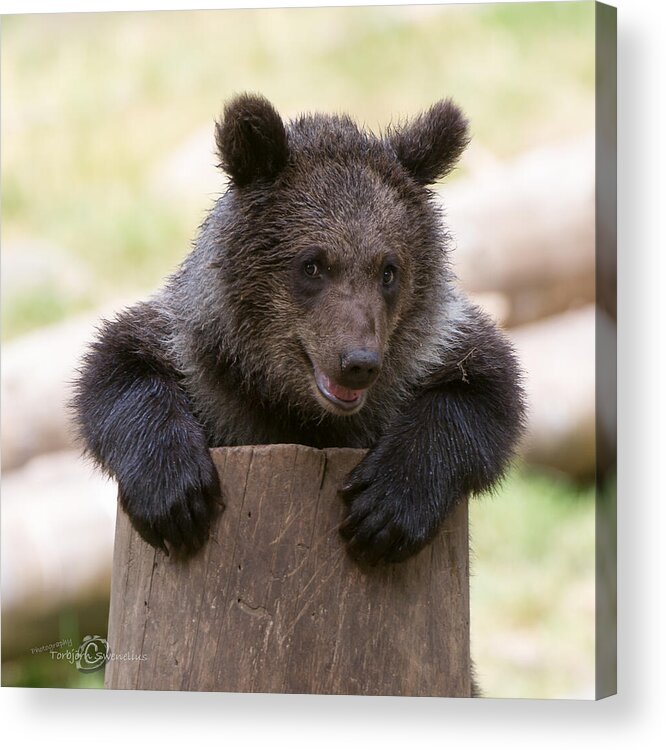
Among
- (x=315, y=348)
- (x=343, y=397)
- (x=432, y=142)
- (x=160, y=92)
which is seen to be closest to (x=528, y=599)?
(x=343, y=397)

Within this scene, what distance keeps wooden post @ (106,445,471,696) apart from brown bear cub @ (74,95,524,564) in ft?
0.33

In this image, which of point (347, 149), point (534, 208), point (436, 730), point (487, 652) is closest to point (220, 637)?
point (436, 730)

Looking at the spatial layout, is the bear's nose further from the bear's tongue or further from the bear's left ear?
the bear's left ear

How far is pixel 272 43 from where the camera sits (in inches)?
215

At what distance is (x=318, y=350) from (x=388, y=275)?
416 millimetres

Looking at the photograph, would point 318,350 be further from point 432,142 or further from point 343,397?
point 432,142

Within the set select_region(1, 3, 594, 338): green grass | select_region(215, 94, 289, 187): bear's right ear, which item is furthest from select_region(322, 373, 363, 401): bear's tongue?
select_region(1, 3, 594, 338): green grass

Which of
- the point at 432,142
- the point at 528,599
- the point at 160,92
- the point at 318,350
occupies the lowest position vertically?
the point at 528,599

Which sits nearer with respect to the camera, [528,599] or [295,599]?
[295,599]

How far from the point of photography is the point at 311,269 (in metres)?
4.60

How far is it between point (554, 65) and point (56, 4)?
2.20 m

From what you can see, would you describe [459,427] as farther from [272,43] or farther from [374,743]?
[272,43]

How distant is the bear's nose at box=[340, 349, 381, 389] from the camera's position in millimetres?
4207

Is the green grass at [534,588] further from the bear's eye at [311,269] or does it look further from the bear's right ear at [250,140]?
the bear's right ear at [250,140]
